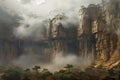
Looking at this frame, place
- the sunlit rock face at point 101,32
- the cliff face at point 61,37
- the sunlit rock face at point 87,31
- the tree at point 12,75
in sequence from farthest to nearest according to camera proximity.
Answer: the cliff face at point 61,37 < the sunlit rock face at point 87,31 < the sunlit rock face at point 101,32 < the tree at point 12,75

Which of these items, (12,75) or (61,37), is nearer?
(12,75)

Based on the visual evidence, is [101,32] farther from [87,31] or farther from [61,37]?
[61,37]

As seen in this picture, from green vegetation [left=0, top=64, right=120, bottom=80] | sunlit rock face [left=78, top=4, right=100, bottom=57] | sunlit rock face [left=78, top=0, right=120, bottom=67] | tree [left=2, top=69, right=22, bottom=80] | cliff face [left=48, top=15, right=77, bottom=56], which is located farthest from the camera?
cliff face [left=48, top=15, right=77, bottom=56]

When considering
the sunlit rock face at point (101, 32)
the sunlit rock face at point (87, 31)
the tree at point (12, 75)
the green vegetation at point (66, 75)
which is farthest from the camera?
the sunlit rock face at point (87, 31)

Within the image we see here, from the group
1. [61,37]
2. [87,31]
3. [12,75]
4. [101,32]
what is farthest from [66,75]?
[61,37]

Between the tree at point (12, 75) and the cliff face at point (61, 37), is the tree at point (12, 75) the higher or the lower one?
the lower one

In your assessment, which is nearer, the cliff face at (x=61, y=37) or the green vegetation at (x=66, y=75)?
the green vegetation at (x=66, y=75)

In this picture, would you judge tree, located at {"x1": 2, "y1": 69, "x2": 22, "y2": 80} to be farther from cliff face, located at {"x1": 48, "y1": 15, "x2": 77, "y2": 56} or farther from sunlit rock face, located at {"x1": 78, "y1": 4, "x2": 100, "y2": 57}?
cliff face, located at {"x1": 48, "y1": 15, "x2": 77, "y2": 56}

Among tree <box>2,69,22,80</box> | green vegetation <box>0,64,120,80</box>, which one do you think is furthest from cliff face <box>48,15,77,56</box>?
tree <box>2,69,22,80</box>

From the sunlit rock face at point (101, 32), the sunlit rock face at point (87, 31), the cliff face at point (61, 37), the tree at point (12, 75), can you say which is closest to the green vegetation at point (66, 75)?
the tree at point (12, 75)

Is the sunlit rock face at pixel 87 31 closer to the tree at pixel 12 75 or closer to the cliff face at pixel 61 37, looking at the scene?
the cliff face at pixel 61 37

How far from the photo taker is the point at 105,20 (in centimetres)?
8019

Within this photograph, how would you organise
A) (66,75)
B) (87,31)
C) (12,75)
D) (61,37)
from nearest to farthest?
(66,75) → (12,75) → (87,31) → (61,37)

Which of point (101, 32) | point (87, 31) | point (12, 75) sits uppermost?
point (87, 31)
